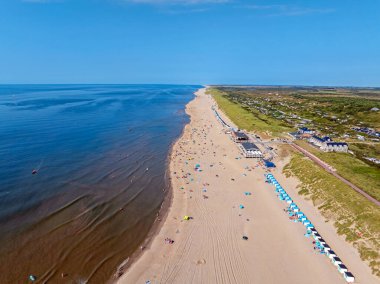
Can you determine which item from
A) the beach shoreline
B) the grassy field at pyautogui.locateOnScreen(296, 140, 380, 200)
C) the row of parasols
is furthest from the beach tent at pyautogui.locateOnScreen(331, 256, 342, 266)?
the beach shoreline

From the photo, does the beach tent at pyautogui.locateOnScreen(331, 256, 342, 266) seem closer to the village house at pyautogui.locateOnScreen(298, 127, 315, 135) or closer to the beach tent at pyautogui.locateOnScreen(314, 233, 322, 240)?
the beach tent at pyautogui.locateOnScreen(314, 233, 322, 240)

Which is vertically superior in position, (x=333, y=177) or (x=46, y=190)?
(x=333, y=177)

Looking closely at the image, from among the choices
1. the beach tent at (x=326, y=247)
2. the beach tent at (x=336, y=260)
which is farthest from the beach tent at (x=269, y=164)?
the beach tent at (x=336, y=260)

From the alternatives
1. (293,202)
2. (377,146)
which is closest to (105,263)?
(293,202)

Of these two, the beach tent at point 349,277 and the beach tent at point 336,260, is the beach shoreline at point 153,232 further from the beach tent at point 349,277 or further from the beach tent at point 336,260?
the beach tent at point 349,277

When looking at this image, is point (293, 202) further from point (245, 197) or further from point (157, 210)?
point (157, 210)

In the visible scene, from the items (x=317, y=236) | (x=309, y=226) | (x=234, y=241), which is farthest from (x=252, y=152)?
(x=234, y=241)
